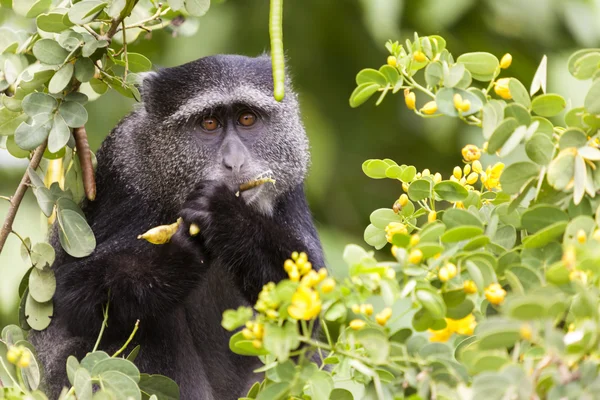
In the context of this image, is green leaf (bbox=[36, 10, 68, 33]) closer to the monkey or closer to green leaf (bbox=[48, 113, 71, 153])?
green leaf (bbox=[48, 113, 71, 153])

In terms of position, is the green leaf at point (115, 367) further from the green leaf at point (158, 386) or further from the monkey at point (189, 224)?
the monkey at point (189, 224)

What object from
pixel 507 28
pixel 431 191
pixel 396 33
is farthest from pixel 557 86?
pixel 431 191

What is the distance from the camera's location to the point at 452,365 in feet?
6.88

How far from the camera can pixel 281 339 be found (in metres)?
1.96

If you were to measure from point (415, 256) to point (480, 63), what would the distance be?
801 millimetres

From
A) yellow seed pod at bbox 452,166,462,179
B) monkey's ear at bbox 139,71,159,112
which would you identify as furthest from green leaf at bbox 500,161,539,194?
monkey's ear at bbox 139,71,159,112

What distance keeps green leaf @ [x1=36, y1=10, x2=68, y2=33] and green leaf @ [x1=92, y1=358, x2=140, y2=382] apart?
131cm

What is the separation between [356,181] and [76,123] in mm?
7644

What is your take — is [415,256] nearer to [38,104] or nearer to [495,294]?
[495,294]

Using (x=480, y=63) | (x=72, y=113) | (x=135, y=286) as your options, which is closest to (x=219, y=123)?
(x=135, y=286)

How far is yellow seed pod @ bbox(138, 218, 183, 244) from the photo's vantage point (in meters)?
3.77

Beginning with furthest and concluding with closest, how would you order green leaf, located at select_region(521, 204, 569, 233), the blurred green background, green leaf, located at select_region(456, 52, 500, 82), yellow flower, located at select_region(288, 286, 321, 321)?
the blurred green background, green leaf, located at select_region(456, 52, 500, 82), green leaf, located at select_region(521, 204, 569, 233), yellow flower, located at select_region(288, 286, 321, 321)

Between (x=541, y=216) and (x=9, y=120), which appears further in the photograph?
(x=9, y=120)

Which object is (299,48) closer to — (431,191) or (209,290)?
(209,290)
